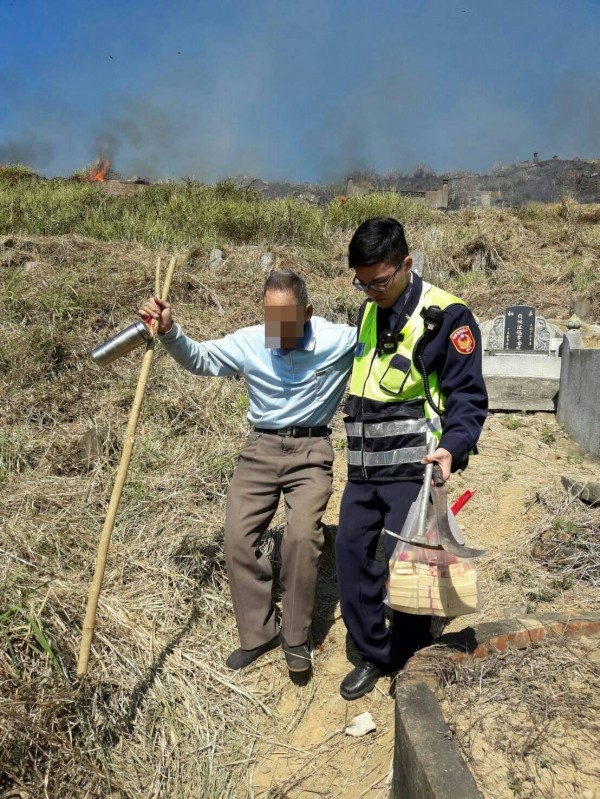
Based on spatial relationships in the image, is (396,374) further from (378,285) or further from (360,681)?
(360,681)

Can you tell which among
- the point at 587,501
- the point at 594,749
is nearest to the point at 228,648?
the point at 594,749

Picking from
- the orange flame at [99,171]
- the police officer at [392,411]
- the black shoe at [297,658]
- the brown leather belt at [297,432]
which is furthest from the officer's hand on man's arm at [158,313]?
the orange flame at [99,171]

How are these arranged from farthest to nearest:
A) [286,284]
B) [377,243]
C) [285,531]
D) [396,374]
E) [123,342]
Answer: [285,531], [286,284], [123,342], [396,374], [377,243]

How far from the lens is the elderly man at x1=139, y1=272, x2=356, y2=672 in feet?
9.02

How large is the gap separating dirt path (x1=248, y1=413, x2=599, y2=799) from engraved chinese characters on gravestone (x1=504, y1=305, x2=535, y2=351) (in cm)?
141

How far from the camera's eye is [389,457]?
242 centimetres

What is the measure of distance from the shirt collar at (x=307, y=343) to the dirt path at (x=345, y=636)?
1.39 meters

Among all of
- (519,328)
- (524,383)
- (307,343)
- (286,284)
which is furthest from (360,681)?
(519,328)

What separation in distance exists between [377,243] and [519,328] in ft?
14.2

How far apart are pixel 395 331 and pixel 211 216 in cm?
813

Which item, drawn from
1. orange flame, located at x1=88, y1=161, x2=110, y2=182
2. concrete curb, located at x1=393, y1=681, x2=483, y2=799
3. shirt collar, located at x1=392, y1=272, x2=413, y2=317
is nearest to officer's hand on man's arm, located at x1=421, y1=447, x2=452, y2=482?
shirt collar, located at x1=392, y1=272, x2=413, y2=317

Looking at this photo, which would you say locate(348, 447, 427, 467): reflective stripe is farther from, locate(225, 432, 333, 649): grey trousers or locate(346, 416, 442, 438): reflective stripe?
locate(225, 432, 333, 649): grey trousers

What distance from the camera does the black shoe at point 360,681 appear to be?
8.71ft

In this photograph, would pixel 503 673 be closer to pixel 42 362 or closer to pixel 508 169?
pixel 42 362
